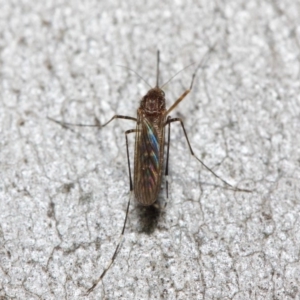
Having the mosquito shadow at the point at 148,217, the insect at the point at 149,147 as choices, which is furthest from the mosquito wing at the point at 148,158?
the mosquito shadow at the point at 148,217

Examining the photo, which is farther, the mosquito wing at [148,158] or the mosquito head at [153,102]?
the mosquito head at [153,102]

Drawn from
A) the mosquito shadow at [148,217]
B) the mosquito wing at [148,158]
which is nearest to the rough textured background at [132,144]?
the mosquito shadow at [148,217]

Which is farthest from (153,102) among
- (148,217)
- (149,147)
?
(148,217)

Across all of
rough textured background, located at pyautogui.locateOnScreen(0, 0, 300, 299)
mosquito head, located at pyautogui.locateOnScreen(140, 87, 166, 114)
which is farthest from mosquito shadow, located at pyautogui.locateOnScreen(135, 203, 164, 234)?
mosquito head, located at pyautogui.locateOnScreen(140, 87, 166, 114)

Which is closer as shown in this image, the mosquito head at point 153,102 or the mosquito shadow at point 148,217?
the mosquito shadow at point 148,217

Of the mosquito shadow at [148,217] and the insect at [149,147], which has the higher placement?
the insect at [149,147]

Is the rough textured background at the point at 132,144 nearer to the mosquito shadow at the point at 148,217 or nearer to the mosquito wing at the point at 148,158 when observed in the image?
the mosquito shadow at the point at 148,217

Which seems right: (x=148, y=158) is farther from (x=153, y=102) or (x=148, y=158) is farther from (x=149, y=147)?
(x=153, y=102)

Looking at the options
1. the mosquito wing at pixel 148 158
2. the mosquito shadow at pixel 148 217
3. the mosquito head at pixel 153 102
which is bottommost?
the mosquito shadow at pixel 148 217
